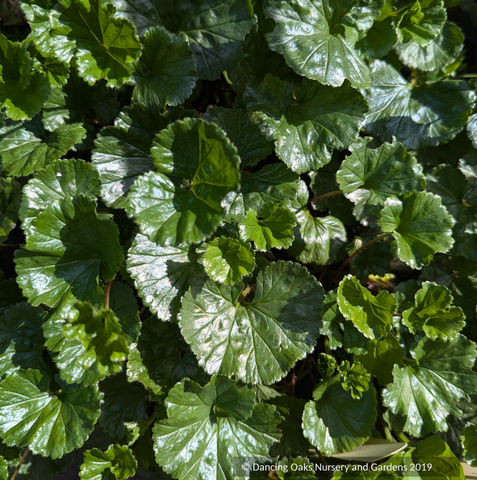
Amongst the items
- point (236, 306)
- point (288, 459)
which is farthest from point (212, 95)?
point (288, 459)

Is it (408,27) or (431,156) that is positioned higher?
(408,27)

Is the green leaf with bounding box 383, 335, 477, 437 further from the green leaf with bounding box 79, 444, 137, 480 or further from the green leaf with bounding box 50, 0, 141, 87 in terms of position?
the green leaf with bounding box 50, 0, 141, 87

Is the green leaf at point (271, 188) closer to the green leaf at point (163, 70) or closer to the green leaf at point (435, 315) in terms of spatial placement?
the green leaf at point (163, 70)

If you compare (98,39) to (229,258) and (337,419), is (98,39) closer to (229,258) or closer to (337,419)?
(229,258)

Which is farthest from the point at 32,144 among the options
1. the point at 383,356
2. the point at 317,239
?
the point at 383,356

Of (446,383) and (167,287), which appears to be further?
(446,383)

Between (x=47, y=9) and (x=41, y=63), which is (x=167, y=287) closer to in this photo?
(x=41, y=63)

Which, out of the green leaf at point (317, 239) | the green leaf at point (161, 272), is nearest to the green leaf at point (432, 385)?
the green leaf at point (317, 239)
